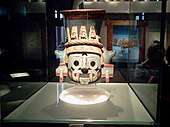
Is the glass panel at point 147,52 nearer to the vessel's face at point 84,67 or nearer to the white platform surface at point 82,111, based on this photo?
the white platform surface at point 82,111

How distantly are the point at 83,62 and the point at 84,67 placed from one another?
2 cm

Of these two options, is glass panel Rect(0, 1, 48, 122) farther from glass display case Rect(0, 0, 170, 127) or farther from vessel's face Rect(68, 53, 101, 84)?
vessel's face Rect(68, 53, 101, 84)

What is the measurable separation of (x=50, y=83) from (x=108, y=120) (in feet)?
1.38

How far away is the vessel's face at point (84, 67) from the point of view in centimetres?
65

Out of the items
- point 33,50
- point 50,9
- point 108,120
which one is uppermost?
point 50,9

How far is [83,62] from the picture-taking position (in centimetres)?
65

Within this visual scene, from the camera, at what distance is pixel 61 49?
0.84m

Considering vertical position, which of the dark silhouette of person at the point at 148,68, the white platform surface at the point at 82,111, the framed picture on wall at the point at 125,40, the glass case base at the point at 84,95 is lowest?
the white platform surface at the point at 82,111

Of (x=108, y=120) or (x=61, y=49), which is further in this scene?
(x=61, y=49)

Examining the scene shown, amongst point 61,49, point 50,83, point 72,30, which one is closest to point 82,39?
point 72,30

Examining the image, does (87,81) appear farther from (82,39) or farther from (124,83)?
(124,83)

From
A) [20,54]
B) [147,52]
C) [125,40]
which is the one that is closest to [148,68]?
[147,52]

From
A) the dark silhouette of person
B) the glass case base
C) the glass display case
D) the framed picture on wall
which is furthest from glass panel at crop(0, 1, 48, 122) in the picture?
the dark silhouette of person

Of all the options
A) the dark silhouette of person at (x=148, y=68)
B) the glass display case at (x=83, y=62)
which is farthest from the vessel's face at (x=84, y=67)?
the dark silhouette of person at (x=148, y=68)
